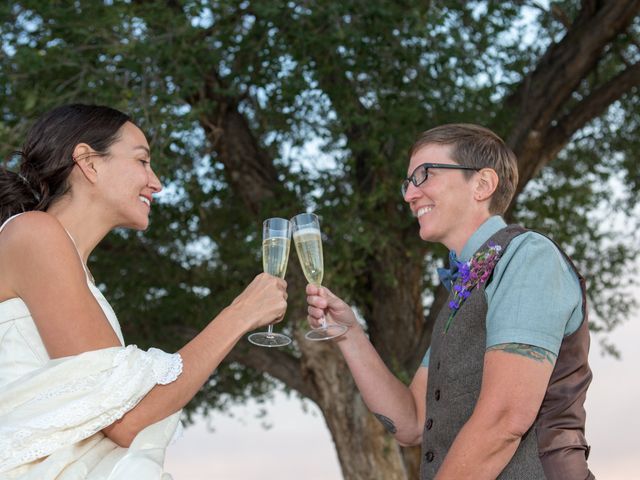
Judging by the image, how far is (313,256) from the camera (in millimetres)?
3617

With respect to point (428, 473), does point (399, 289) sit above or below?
above

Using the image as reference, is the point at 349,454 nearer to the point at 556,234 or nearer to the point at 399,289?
the point at 399,289

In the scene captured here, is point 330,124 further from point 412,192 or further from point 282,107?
point 412,192

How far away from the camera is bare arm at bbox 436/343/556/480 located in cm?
264

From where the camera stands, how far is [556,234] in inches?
459

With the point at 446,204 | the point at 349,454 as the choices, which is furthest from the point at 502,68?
the point at 446,204

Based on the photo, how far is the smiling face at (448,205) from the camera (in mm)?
3320

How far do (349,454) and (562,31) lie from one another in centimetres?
618

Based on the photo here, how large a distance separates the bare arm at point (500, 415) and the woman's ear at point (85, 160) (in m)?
1.59

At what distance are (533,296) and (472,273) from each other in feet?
1.15

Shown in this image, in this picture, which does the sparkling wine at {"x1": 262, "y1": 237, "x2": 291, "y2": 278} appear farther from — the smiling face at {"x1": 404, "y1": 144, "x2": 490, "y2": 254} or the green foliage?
the green foliage

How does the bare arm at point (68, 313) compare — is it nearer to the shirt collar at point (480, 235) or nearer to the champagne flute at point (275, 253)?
the champagne flute at point (275, 253)

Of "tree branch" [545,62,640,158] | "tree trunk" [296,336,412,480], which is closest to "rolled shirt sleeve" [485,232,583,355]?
"tree trunk" [296,336,412,480]

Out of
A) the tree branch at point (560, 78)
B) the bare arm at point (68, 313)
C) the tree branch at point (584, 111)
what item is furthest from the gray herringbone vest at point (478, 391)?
the tree branch at point (584, 111)
